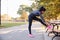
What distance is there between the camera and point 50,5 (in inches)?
869

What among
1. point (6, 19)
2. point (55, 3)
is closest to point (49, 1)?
point (55, 3)

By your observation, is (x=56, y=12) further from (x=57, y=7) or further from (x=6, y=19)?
(x=6, y=19)

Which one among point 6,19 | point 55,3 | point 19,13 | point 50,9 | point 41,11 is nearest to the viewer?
point 41,11

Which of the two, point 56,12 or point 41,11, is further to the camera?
point 56,12

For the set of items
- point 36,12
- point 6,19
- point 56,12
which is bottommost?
point 6,19

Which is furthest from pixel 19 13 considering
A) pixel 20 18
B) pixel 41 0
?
pixel 41 0

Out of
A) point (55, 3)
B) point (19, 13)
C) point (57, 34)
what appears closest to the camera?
point (57, 34)

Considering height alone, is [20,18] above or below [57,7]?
below

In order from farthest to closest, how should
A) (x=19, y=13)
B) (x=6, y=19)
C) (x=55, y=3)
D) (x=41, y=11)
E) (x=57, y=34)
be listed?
(x=19, y=13), (x=6, y=19), (x=55, y=3), (x=57, y=34), (x=41, y=11)

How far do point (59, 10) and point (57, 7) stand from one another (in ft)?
2.12

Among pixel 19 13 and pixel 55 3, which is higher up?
pixel 55 3

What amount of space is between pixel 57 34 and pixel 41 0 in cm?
1137

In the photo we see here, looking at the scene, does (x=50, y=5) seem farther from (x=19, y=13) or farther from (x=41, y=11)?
(x=19, y=13)

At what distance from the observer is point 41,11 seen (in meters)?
10.2
